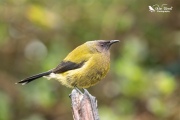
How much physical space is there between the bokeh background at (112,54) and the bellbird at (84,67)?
1.00 m

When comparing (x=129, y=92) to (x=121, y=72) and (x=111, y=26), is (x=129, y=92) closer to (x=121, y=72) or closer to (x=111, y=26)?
(x=121, y=72)

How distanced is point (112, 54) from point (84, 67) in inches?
84.9

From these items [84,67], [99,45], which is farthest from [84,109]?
[99,45]

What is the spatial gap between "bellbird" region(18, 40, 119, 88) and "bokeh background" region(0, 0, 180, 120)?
1.00 metres

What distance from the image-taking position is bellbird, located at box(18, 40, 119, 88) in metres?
5.03

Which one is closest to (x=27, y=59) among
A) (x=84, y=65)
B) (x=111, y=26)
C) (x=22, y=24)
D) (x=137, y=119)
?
(x=22, y=24)

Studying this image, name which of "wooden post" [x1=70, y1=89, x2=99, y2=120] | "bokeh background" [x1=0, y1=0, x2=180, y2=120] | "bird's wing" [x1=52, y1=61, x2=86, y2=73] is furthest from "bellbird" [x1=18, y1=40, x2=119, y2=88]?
"wooden post" [x1=70, y1=89, x2=99, y2=120]

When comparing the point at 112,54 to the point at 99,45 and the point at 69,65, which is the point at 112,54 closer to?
the point at 99,45

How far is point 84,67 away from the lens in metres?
5.12

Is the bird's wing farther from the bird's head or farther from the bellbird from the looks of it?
the bird's head

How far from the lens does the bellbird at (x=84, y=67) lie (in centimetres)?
503

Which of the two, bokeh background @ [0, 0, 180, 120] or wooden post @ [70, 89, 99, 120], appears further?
bokeh background @ [0, 0, 180, 120]

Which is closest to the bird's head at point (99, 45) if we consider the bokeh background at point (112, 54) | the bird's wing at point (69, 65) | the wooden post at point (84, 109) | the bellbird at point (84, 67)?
the bellbird at point (84, 67)

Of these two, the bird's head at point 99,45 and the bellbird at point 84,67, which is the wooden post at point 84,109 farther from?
the bird's head at point 99,45
